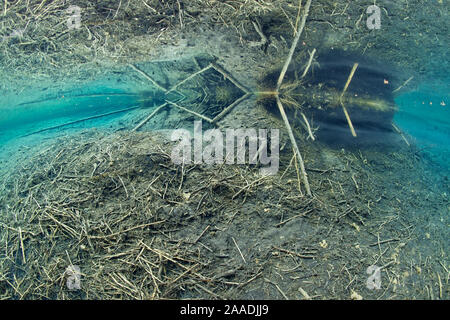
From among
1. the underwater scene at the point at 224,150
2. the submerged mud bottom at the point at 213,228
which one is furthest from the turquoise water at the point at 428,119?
the submerged mud bottom at the point at 213,228

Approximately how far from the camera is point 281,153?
2717 millimetres

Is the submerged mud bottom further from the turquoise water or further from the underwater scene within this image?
the turquoise water

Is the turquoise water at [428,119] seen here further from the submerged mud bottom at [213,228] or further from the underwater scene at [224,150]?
the submerged mud bottom at [213,228]

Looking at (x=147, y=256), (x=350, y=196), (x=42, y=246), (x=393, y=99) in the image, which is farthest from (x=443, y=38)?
(x=42, y=246)

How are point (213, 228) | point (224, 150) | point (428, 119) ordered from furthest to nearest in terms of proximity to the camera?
1. point (428, 119)
2. point (224, 150)
3. point (213, 228)

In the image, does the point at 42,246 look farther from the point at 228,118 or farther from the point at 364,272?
the point at 364,272

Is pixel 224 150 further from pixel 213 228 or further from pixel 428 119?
pixel 428 119

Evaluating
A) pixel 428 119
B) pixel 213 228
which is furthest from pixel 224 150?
pixel 428 119

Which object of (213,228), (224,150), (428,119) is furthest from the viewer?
(428,119)

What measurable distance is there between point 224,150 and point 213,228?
30.6 inches

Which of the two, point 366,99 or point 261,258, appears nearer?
point 261,258

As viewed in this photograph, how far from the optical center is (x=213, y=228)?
7.94 feet

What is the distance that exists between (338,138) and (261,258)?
4.94 ft

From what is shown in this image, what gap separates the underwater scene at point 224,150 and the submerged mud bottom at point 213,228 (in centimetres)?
1
